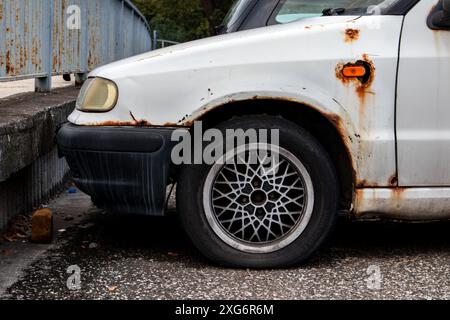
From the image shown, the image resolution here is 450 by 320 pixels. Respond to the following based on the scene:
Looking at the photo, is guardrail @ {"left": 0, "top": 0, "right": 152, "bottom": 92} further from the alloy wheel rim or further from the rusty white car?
the alloy wheel rim

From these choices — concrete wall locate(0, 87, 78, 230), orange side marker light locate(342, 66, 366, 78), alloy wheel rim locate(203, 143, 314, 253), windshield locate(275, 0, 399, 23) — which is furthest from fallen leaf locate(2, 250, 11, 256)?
windshield locate(275, 0, 399, 23)

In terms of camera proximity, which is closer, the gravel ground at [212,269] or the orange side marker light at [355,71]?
the gravel ground at [212,269]

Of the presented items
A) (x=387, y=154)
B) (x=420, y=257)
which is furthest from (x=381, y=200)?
(x=420, y=257)

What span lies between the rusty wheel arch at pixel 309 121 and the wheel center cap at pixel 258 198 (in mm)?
414

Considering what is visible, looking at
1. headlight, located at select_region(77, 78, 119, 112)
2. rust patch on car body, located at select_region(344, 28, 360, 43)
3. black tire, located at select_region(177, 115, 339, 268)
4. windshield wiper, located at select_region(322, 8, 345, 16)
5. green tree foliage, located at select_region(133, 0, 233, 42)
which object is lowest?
black tire, located at select_region(177, 115, 339, 268)

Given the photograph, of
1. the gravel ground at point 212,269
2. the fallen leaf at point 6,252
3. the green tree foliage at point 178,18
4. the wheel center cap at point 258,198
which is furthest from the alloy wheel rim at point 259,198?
the green tree foliage at point 178,18

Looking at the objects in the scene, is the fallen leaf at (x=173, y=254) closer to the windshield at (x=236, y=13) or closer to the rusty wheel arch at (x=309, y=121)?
the rusty wheel arch at (x=309, y=121)

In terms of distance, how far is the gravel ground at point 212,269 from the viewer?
3.79 metres

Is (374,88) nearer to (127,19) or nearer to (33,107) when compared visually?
(33,107)

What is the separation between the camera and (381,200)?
418cm

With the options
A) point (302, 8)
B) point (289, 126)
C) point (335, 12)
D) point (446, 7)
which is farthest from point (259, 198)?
point (302, 8)

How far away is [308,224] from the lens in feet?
13.7

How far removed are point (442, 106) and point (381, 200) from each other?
0.56m

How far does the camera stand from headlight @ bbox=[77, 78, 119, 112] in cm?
421
